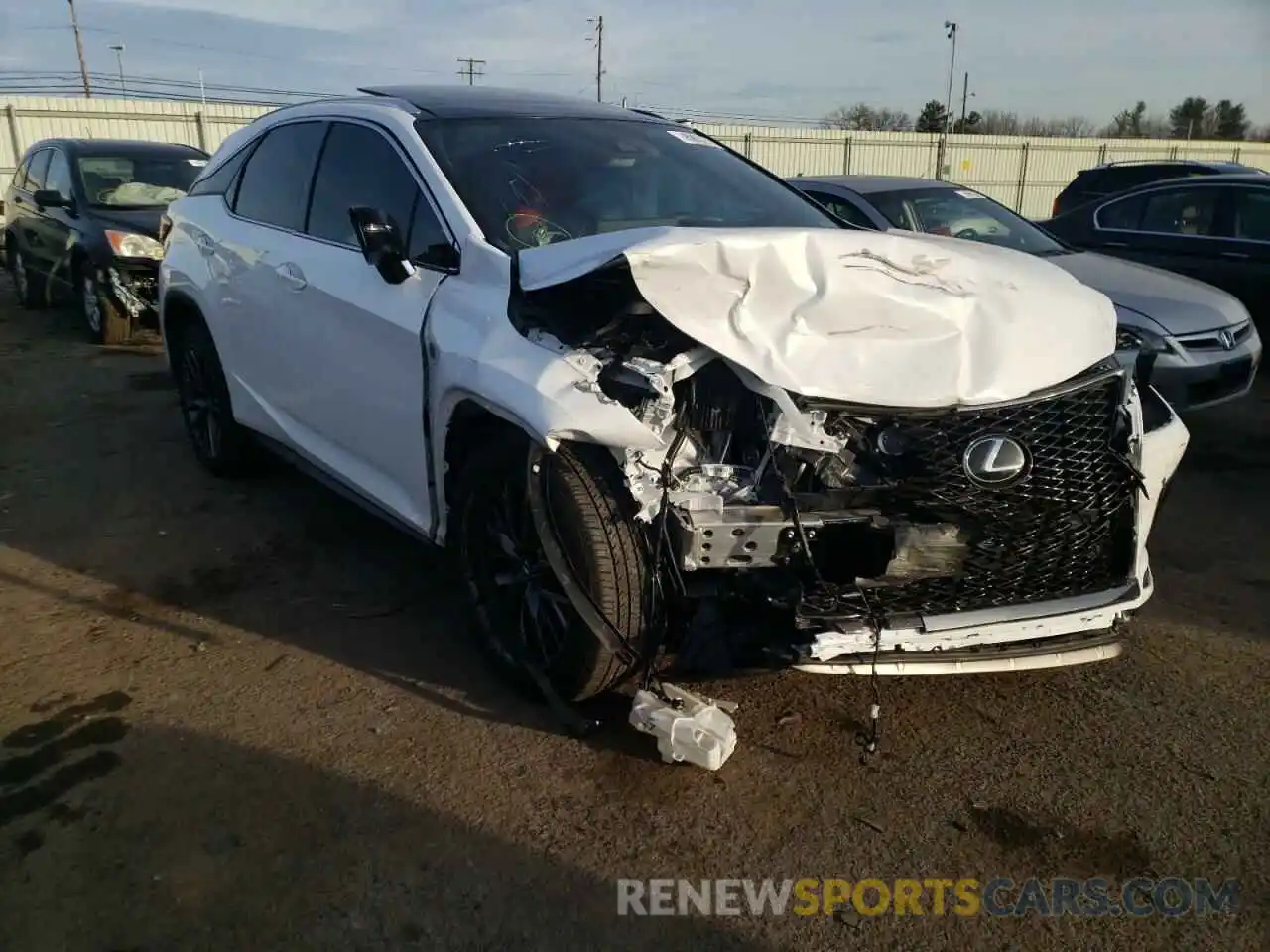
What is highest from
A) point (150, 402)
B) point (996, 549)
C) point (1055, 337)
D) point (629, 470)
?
point (1055, 337)

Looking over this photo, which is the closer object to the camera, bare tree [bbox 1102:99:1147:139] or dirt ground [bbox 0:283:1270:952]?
dirt ground [bbox 0:283:1270:952]

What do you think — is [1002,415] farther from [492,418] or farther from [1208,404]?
[1208,404]

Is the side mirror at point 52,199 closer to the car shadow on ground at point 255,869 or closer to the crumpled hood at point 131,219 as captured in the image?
the crumpled hood at point 131,219

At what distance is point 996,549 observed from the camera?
2988 mm

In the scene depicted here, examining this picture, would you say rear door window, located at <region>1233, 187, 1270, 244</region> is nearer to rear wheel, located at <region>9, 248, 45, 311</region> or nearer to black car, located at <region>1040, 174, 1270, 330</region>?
black car, located at <region>1040, 174, 1270, 330</region>

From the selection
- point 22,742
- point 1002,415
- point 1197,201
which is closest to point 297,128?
point 22,742

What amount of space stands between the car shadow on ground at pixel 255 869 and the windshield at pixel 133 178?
26.4 ft

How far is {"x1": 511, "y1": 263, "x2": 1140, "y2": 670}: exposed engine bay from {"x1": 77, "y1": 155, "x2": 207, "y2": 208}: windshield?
838cm

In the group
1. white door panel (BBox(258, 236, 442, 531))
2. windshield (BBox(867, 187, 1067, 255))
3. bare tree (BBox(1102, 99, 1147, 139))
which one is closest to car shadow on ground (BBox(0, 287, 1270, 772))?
white door panel (BBox(258, 236, 442, 531))

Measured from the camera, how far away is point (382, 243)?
3498 millimetres

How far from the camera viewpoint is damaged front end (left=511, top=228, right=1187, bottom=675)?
2824 millimetres

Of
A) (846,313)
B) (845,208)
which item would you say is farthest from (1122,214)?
(846,313)

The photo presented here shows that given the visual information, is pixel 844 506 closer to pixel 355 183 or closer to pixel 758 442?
pixel 758 442

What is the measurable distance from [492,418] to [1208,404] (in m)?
Result: 5.00
